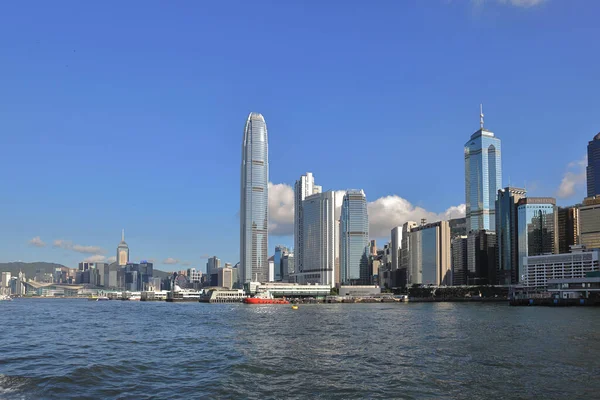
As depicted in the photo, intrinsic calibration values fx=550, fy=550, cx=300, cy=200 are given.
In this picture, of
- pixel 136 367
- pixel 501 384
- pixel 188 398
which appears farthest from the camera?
pixel 136 367

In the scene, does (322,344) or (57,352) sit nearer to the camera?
(57,352)

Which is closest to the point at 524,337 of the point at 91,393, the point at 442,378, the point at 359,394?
the point at 442,378

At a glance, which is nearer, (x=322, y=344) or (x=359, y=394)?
(x=359, y=394)

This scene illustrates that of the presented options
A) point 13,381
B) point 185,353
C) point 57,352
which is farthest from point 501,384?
point 57,352

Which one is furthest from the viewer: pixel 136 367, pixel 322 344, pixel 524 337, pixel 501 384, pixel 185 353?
pixel 524 337

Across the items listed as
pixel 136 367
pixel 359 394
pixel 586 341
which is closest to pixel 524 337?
pixel 586 341

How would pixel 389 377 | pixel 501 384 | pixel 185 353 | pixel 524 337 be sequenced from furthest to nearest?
pixel 524 337 → pixel 185 353 → pixel 389 377 → pixel 501 384

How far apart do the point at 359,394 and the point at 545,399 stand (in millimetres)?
10440

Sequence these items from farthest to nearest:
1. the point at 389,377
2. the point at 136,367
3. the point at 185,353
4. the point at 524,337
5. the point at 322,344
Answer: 1. the point at 524,337
2. the point at 322,344
3. the point at 185,353
4. the point at 136,367
5. the point at 389,377

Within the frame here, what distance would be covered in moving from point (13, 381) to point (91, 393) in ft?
21.5

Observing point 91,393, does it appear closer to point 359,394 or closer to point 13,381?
point 13,381

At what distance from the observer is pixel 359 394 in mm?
32219

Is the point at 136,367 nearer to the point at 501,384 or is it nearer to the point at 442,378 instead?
the point at 442,378

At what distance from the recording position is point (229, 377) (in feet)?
123
